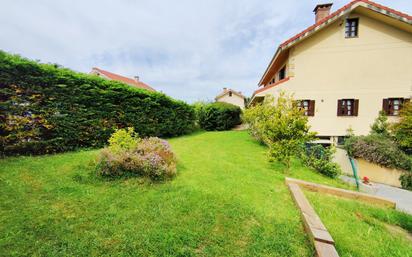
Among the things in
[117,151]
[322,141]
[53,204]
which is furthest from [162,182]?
[322,141]

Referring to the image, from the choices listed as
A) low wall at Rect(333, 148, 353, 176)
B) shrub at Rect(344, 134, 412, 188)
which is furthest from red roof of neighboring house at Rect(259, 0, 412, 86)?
low wall at Rect(333, 148, 353, 176)

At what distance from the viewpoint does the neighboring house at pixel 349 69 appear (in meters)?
10.2

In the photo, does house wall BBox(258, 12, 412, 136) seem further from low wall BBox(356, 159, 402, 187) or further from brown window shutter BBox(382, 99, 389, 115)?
low wall BBox(356, 159, 402, 187)

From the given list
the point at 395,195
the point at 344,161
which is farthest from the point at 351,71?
the point at 395,195

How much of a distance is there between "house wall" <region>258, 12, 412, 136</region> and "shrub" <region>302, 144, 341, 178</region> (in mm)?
4023

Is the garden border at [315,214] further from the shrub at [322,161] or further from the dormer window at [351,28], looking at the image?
the dormer window at [351,28]

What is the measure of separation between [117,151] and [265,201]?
4073 millimetres

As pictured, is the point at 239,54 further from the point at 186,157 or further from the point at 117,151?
the point at 117,151

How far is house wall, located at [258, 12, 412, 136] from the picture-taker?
10.2 metres

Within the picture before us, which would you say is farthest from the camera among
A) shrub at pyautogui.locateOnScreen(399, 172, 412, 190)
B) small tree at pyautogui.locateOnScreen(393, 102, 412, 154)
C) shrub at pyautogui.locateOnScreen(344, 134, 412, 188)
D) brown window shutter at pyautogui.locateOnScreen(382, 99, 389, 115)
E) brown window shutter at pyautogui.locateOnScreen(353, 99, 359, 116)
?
brown window shutter at pyautogui.locateOnScreen(353, 99, 359, 116)

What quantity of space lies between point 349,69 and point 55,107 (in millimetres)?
15493

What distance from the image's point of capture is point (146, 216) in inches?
117

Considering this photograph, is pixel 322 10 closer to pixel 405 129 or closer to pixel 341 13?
pixel 341 13

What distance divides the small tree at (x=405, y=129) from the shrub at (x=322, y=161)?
5605 mm
